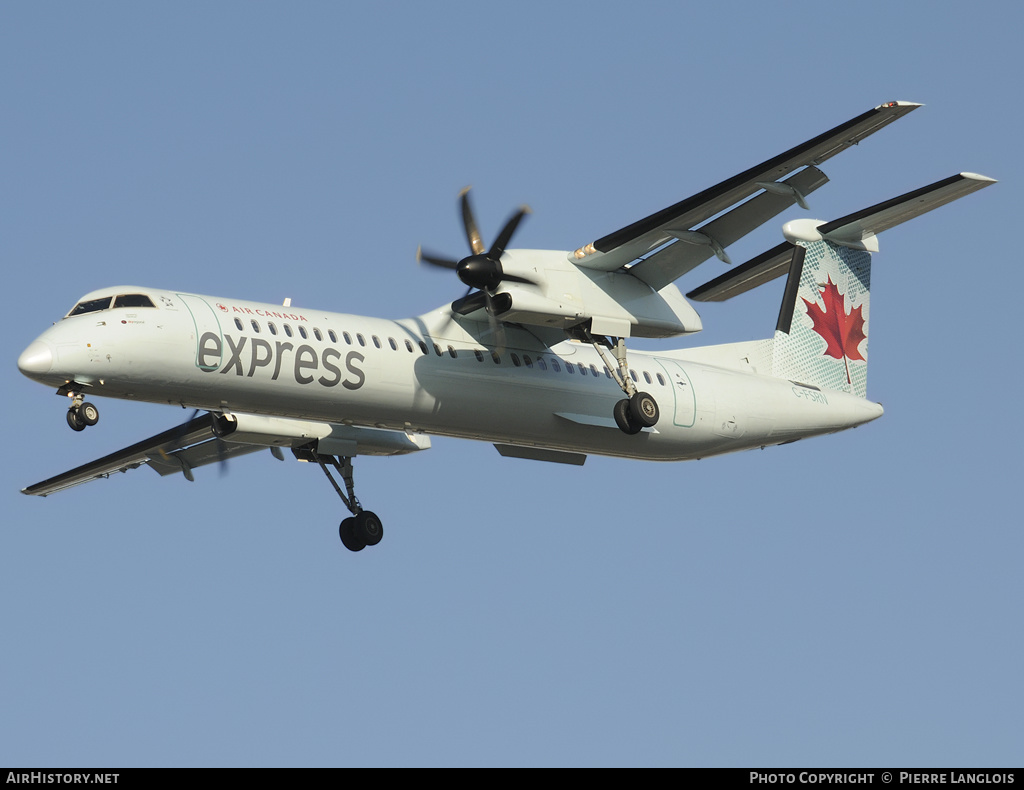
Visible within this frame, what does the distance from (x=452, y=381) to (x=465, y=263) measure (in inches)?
65.0

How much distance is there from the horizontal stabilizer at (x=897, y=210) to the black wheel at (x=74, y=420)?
11.9 m

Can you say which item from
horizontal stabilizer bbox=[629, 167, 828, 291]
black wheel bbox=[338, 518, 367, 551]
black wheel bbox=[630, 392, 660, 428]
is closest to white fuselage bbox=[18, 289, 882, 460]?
black wheel bbox=[630, 392, 660, 428]

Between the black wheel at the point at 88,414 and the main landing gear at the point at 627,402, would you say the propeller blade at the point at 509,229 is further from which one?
the black wheel at the point at 88,414

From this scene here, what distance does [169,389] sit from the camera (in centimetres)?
1731

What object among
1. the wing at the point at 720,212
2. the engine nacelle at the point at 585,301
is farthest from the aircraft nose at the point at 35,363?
the wing at the point at 720,212

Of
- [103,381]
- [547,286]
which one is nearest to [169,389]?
[103,381]

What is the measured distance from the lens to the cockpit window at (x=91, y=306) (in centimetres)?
1710

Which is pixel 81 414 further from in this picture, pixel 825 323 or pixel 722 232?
pixel 825 323

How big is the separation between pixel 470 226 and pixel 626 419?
3510 millimetres

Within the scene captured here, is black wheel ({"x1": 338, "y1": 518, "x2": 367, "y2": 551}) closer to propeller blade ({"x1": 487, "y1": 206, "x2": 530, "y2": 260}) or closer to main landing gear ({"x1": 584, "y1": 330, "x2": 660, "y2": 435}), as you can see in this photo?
main landing gear ({"x1": 584, "y1": 330, "x2": 660, "y2": 435})

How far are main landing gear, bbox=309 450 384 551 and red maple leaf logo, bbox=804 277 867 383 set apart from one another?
8.00 meters

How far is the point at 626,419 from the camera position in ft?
65.0
